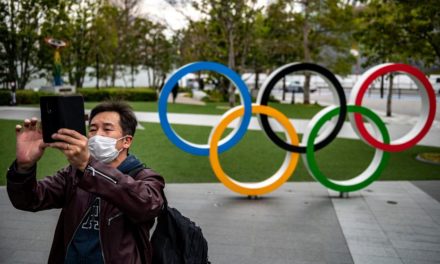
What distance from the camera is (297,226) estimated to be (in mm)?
6270

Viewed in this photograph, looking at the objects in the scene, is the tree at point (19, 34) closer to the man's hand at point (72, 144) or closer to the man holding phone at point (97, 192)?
the man holding phone at point (97, 192)

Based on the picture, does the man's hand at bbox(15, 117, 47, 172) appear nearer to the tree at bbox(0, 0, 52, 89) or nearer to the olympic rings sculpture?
the olympic rings sculpture

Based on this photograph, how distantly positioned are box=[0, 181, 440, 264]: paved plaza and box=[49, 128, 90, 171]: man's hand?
3488 mm

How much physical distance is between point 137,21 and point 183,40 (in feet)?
23.4

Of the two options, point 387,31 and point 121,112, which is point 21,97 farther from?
point 121,112

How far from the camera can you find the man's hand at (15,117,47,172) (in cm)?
228

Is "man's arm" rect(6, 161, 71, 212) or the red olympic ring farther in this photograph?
the red olympic ring

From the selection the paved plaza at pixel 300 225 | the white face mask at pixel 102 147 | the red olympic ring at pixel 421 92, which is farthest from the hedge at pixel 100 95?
the white face mask at pixel 102 147

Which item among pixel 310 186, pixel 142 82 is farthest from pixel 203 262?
pixel 142 82

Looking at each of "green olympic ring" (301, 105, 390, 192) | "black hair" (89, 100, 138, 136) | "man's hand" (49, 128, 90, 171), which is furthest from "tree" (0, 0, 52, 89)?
"man's hand" (49, 128, 90, 171)

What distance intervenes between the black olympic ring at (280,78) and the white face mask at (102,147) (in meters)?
5.19

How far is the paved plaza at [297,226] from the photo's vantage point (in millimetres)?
5238

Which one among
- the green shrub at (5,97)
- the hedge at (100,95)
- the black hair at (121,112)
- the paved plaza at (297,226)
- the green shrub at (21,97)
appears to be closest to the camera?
the black hair at (121,112)

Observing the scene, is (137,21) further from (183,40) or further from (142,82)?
(142,82)
